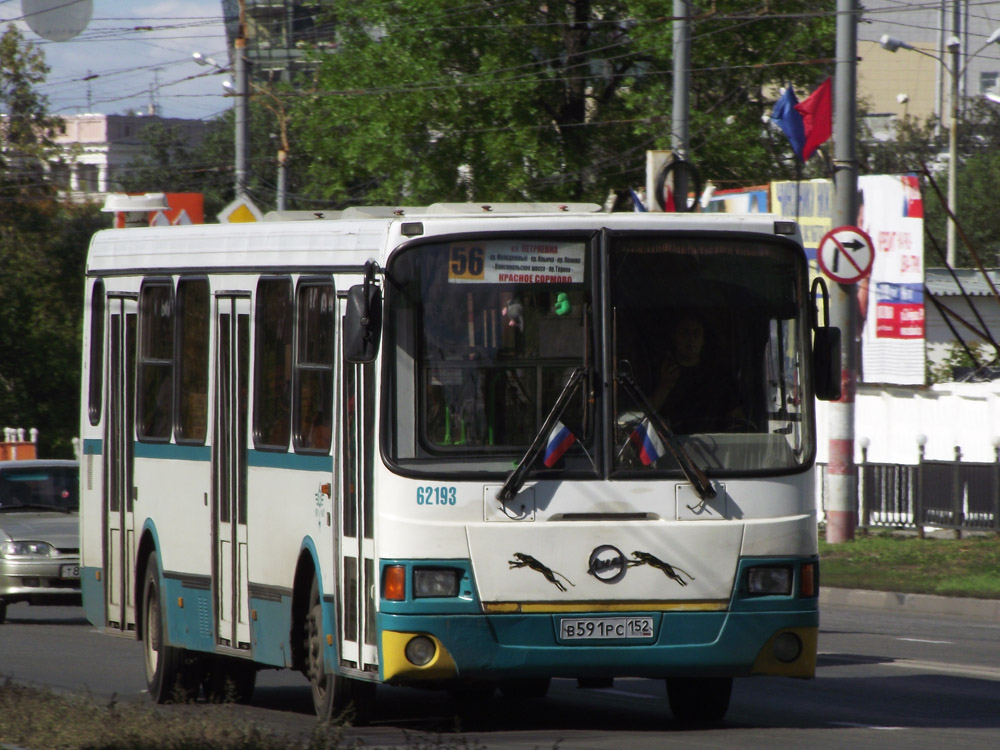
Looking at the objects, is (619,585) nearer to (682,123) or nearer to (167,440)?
(167,440)

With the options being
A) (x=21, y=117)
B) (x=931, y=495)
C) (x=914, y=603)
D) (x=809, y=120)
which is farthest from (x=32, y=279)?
(x=914, y=603)

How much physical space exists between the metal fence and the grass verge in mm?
325

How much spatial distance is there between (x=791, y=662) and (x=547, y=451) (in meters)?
1.53

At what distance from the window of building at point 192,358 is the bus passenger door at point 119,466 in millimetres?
763

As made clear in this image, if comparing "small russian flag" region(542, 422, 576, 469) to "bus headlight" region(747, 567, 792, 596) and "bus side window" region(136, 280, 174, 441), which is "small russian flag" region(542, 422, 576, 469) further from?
"bus side window" region(136, 280, 174, 441)

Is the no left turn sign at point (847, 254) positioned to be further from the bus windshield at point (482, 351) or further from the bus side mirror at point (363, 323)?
the bus side mirror at point (363, 323)

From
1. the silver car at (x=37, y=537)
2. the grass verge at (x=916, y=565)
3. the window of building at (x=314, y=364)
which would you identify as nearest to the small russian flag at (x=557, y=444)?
the window of building at (x=314, y=364)

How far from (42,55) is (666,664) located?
42.6 meters

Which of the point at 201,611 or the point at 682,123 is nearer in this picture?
the point at 201,611

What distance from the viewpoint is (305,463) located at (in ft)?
31.0

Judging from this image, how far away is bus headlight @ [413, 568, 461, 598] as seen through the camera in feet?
27.9

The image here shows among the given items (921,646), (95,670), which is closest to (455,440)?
(95,670)

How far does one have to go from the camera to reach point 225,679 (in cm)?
1116

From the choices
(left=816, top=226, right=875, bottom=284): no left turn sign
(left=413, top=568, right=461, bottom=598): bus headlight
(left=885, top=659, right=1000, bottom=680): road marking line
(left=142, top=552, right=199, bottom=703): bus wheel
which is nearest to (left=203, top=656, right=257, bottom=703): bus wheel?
(left=142, top=552, right=199, bottom=703): bus wheel
